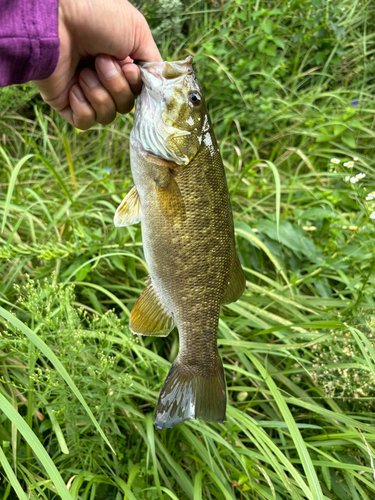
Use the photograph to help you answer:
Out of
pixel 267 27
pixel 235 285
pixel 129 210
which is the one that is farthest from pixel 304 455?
→ pixel 267 27

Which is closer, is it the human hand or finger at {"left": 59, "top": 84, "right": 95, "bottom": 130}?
the human hand

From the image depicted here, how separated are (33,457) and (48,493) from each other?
18 cm

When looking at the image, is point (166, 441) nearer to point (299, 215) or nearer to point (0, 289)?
point (0, 289)

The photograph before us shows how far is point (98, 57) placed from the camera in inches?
65.3

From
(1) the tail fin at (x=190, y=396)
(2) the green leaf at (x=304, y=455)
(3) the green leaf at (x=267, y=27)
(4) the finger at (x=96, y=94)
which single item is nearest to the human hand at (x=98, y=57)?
(4) the finger at (x=96, y=94)

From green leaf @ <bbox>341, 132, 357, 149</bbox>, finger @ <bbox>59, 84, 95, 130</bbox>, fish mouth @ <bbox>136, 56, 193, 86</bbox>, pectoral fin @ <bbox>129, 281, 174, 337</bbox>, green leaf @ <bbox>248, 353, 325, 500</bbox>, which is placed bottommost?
green leaf @ <bbox>248, 353, 325, 500</bbox>

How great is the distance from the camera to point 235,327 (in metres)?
2.53

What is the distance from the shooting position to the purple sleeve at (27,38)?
1.40 meters

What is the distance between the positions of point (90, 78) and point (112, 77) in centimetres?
15

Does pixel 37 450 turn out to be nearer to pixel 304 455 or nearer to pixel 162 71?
pixel 304 455

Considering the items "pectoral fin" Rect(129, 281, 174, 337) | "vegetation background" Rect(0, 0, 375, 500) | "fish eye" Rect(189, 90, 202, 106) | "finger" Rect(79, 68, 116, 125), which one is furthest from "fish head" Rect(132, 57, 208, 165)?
"vegetation background" Rect(0, 0, 375, 500)

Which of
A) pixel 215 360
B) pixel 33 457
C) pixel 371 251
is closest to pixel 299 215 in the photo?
pixel 371 251

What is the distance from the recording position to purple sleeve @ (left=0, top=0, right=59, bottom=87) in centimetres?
140

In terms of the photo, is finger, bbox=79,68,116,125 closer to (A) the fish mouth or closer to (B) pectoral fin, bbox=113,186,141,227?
(A) the fish mouth
